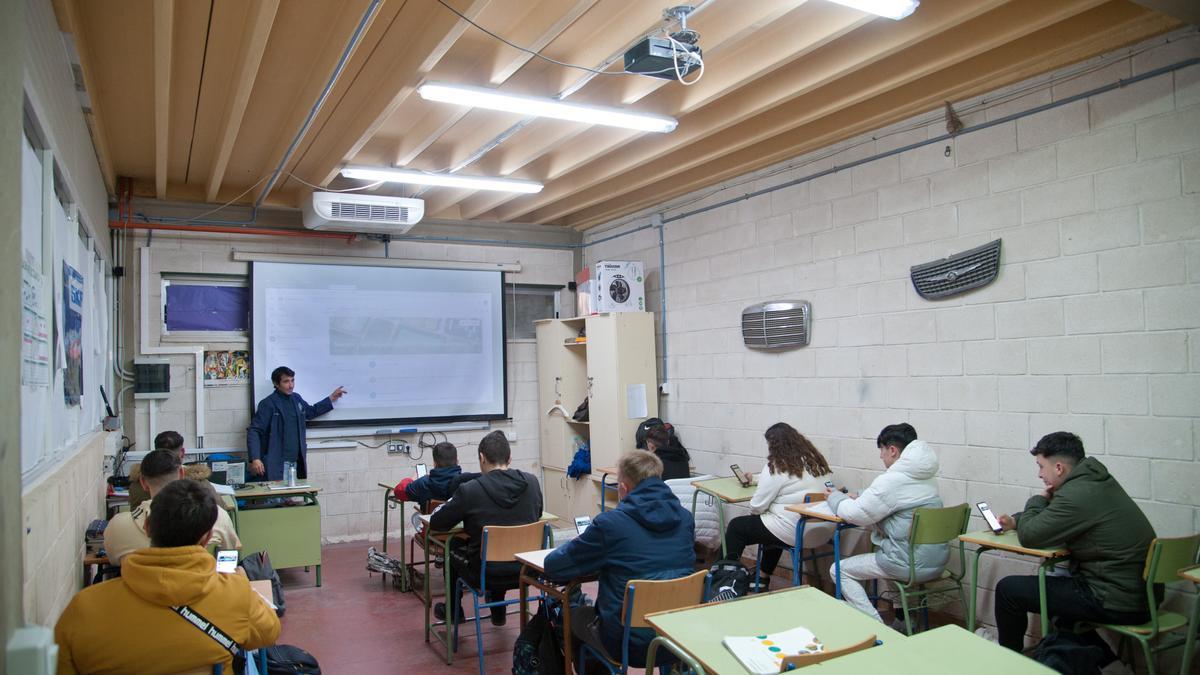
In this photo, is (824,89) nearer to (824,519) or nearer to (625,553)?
(824,519)

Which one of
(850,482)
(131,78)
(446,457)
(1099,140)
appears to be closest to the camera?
(1099,140)

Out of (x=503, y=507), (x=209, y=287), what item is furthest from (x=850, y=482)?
(x=209, y=287)

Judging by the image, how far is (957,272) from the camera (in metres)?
4.40

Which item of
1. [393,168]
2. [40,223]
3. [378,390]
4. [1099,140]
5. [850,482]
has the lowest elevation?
[850,482]

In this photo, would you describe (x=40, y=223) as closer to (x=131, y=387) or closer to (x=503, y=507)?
(x=503, y=507)

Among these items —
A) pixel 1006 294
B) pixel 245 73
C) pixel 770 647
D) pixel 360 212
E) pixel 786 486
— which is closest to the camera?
pixel 770 647

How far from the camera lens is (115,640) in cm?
194

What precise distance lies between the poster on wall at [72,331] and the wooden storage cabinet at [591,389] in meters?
3.95

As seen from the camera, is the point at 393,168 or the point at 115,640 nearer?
the point at 115,640

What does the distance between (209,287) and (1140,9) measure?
6.73 metres

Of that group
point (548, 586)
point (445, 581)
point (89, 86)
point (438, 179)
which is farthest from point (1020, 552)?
point (89, 86)

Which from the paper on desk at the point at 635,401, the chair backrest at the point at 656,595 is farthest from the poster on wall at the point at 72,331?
the paper on desk at the point at 635,401

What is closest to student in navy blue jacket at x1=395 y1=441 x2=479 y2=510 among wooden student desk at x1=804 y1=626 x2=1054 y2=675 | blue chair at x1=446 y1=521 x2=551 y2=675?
blue chair at x1=446 y1=521 x2=551 y2=675

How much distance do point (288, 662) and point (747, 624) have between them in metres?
1.96
